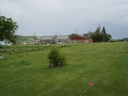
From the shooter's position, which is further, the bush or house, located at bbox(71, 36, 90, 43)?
house, located at bbox(71, 36, 90, 43)

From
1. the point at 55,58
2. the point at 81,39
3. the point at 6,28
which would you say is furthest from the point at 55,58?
the point at 81,39

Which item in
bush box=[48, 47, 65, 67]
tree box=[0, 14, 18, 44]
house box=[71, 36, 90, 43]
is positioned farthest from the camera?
house box=[71, 36, 90, 43]

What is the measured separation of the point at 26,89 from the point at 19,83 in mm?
683

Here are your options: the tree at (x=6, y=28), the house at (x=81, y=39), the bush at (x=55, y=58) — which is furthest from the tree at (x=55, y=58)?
the house at (x=81, y=39)

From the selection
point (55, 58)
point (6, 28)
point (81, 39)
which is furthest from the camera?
point (81, 39)

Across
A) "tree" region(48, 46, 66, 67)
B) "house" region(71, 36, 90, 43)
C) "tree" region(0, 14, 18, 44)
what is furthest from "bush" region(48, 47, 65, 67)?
"house" region(71, 36, 90, 43)

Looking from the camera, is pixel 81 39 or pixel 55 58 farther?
pixel 81 39

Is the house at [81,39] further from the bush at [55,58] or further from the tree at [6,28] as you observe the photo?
the bush at [55,58]

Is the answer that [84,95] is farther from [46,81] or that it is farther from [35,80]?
[35,80]

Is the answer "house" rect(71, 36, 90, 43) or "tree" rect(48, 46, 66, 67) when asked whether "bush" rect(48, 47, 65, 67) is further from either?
"house" rect(71, 36, 90, 43)

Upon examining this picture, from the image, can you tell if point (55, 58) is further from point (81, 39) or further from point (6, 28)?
point (81, 39)

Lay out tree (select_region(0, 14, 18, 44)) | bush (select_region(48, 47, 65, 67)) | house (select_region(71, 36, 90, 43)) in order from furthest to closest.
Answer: house (select_region(71, 36, 90, 43)) < tree (select_region(0, 14, 18, 44)) < bush (select_region(48, 47, 65, 67))

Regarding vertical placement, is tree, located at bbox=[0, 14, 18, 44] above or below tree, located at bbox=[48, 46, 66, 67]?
above

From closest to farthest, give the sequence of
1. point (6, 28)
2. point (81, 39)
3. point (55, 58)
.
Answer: point (55, 58) < point (6, 28) < point (81, 39)
